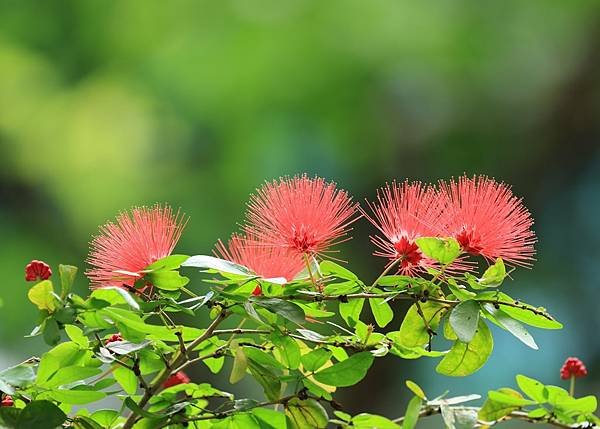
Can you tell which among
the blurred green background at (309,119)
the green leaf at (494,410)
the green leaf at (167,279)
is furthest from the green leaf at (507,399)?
the blurred green background at (309,119)

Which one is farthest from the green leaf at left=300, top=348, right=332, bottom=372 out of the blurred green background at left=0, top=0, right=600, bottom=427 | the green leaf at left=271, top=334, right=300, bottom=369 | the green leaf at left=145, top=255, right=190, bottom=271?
the blurred green background at left=0, top=0, right=600, bottom=427

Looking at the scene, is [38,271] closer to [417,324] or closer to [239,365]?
[239,365]

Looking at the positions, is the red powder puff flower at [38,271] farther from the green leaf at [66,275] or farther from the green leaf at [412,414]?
the green leaf at [412,414]

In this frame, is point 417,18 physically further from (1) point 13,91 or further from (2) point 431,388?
(1) point 13,91

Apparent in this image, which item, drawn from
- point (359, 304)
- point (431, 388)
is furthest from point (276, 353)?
point (431, 388)

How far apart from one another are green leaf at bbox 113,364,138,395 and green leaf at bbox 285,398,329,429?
118 millimetres

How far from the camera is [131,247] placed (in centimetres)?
64

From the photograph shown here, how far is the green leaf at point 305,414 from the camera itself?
65cm

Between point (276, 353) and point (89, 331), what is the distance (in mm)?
155

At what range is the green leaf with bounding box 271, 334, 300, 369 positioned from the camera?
0.63 meters

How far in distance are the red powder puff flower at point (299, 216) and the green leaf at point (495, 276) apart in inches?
3.8

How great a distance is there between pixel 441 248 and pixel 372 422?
15 centimetres

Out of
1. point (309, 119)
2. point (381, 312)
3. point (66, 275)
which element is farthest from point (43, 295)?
point (309, 119)

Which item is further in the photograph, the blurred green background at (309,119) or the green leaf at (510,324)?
the blurred green background at (309,119)
